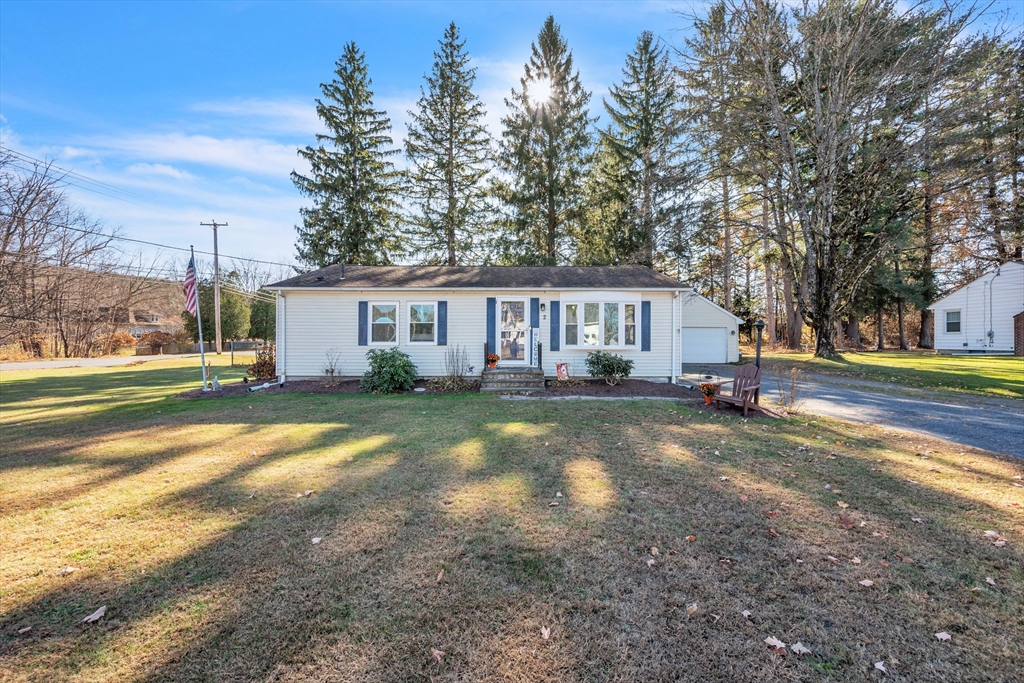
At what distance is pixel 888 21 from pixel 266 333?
4277cm

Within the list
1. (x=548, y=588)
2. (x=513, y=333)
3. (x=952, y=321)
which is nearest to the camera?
(x=548, y=588)

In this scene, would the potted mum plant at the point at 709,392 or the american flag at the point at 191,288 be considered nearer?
the potted mum plant at the point at 709,392

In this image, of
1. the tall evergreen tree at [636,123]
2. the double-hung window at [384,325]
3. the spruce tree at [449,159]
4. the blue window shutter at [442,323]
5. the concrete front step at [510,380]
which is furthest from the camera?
the spruce tree at [449,159]

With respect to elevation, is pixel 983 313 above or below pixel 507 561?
above

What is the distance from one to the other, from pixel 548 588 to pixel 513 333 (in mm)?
10011

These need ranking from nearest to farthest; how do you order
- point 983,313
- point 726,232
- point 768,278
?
point 726,232 < point 983,313 < point 768,278

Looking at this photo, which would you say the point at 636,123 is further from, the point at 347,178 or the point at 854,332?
the point at 854,332

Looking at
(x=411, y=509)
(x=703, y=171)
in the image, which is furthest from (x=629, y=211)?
(x=411, y=509)

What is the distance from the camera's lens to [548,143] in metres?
21.9

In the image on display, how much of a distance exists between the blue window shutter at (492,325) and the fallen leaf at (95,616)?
33.1 feet

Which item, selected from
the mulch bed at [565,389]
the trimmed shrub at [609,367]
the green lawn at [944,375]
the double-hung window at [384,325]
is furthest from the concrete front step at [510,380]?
the green lawn at [944,375]

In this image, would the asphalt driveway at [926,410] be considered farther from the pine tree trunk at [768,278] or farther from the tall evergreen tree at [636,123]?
the tall evergreen tree at [636,123]

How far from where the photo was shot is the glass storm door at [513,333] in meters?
12.5

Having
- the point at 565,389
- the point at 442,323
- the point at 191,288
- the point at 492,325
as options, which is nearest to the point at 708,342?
the point at 565,389
